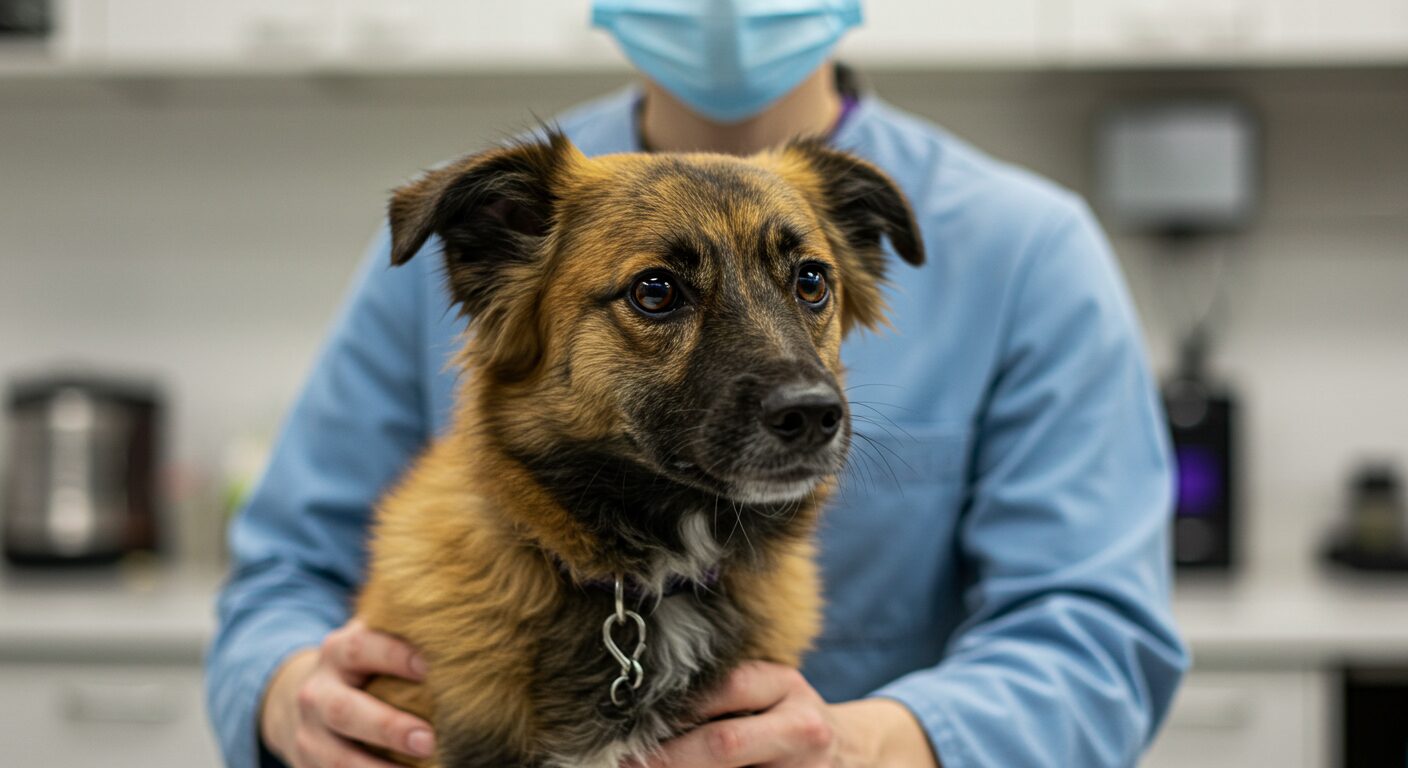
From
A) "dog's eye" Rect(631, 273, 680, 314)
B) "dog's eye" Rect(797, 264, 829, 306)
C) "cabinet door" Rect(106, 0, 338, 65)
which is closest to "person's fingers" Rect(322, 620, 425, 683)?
"dog's eye" Rect(631, 273, 680, 314)

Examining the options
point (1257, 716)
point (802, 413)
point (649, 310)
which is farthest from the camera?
point (1257, 716)

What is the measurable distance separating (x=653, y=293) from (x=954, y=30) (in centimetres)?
175

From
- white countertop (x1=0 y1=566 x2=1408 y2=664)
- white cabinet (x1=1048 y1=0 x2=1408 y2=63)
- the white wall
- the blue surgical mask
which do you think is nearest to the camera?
the blue surgical mask

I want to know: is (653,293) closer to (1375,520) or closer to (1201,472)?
(1201,472)

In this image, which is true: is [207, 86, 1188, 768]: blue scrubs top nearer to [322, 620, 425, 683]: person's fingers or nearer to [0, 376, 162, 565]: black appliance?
[322, 620, 425, 683]: person's fingers

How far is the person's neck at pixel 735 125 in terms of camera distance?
1384 millimetres

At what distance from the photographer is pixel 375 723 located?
106 cm

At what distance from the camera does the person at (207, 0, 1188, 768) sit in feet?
3.78

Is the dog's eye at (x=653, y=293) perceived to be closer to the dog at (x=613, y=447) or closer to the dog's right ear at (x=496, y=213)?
the dog at (x=613, y=447)

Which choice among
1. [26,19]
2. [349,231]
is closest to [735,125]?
[349,231]

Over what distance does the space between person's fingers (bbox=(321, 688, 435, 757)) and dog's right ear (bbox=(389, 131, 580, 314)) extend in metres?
0.38

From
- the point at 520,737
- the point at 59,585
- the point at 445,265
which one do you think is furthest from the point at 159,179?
the point at 520,737

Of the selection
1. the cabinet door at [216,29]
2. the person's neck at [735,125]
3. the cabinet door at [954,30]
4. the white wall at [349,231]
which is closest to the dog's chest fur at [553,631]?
the person's neck at [735,125]

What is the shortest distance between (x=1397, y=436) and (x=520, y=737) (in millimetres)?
2758
